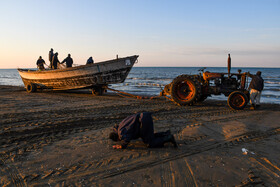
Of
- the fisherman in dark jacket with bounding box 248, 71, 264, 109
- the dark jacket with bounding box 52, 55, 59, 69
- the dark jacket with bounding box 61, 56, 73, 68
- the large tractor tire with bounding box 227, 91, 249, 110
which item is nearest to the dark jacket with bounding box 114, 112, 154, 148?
the large tractor tire with bounding box 227, 91, 249, 110

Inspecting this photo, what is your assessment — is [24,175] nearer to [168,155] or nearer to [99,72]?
[168,155]

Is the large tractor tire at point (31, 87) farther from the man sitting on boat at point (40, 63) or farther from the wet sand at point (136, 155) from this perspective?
the wet sand at point (136, 155)

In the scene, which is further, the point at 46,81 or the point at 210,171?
the point at 46,81

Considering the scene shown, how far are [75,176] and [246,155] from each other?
10.2 feet

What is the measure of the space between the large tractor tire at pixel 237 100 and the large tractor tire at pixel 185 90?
1215 millimetres

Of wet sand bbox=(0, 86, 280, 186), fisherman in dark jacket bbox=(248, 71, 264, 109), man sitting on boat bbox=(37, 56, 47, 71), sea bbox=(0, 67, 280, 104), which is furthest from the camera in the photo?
sea bbox=(0, 67, 280, 104)

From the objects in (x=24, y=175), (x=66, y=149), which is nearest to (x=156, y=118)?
(x=66, y=149)

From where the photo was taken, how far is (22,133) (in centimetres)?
500

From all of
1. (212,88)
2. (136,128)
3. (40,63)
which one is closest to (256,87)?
(212,88)

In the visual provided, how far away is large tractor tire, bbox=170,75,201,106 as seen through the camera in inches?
328

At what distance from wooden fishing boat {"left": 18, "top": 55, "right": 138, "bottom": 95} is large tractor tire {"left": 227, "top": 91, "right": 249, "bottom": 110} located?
548cm

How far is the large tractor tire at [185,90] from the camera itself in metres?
8.33

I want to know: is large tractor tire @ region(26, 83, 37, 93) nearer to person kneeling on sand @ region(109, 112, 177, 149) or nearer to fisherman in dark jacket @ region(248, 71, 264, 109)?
person kneeling on sand @ region(109, 112, 177, 149)

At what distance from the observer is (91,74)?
448 inches
